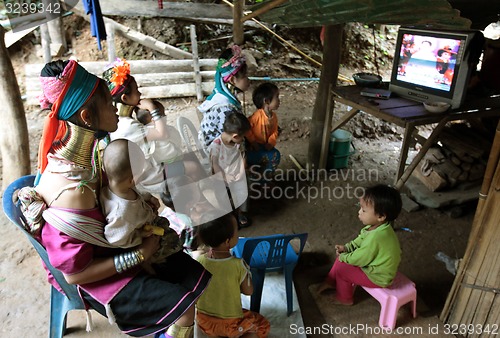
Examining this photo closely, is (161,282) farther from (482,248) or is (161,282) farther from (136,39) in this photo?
(136,39)

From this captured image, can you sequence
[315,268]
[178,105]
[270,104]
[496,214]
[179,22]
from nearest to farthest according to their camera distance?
[496,214], [315,268], [270,104], [178,105], [179,22]

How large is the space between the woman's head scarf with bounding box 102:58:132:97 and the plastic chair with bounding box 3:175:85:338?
953 millimetres

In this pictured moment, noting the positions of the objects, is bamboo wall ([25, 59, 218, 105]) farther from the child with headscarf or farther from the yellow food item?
the yellow food item

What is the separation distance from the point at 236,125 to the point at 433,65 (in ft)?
6.61

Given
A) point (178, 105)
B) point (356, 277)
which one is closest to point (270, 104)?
point (356, 277)

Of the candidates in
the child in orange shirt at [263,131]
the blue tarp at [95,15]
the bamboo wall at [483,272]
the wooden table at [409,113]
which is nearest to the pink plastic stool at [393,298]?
the bamboo wall at [483,272]

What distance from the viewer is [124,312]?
175cm

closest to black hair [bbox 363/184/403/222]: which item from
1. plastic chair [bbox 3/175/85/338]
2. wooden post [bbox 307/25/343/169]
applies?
plastic chair [bbox 3/175/85/338]

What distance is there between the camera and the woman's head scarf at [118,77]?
264cm

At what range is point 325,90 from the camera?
4.42 metres

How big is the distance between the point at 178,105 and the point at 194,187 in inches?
152

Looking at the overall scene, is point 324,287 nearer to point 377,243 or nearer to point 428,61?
point 377,243

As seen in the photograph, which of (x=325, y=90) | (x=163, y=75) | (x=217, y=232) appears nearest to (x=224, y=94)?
(x=325, y=90)

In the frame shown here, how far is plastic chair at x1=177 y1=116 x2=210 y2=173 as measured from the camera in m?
3.51
